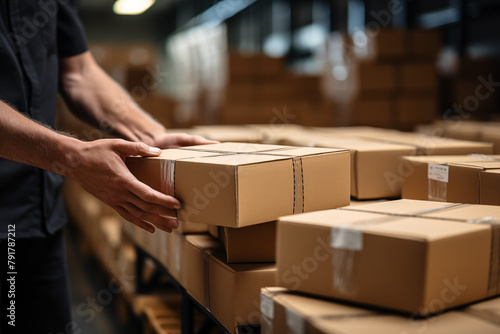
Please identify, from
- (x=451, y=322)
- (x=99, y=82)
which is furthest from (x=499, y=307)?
(x=99, y=82)

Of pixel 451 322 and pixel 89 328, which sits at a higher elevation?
pixel 451 322

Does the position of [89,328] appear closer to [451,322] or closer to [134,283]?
[134,283]

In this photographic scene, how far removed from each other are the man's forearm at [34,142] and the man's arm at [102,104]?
48 cm

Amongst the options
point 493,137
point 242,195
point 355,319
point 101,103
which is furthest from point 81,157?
point 493,137

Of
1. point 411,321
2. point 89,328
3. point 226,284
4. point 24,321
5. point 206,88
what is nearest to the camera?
point 411,321

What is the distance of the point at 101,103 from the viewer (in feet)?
6.09

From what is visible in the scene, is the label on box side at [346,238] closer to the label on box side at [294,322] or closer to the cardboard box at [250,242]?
the label on box side at [294,322]

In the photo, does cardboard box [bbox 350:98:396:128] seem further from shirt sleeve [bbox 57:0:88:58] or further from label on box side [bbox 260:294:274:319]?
label on box side [bbox 260:294:274:319]

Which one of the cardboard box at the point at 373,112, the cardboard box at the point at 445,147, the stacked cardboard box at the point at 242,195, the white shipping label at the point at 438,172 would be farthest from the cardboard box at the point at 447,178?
the cardboard box at the point at 373,112

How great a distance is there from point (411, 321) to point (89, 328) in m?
2.79

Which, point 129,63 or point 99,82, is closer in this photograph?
point 99,82

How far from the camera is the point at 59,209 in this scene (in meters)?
1.75

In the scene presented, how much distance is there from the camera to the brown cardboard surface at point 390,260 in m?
0.99

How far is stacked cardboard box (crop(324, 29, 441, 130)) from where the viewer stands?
3.94 metres
